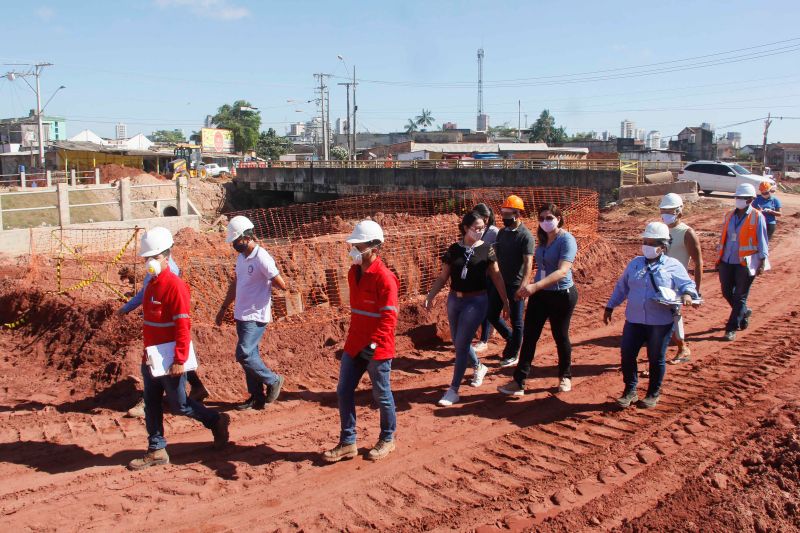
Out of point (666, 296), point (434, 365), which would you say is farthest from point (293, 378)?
point (666, 296)

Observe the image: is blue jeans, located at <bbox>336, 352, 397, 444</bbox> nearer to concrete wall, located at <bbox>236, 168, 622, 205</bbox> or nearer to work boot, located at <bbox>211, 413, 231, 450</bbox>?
work boot, located at <bbox>211, 413, 231, 450</bbox>

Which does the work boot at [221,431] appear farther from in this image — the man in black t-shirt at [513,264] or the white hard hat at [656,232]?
the white hard hat at [656,232]

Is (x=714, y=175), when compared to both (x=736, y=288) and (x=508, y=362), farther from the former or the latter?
(x=508, y=362)

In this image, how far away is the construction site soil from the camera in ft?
13.3

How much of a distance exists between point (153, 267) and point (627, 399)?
3995 millimetres

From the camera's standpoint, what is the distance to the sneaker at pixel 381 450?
4.79 metres

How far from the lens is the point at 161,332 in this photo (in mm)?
4746

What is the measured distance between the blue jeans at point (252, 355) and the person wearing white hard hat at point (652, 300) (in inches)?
122

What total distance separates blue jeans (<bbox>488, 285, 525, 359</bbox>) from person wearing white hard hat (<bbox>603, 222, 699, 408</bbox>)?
1297 millimetres

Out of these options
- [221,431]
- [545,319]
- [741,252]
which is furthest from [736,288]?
[221,431]

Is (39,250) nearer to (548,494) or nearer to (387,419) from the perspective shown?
(387,419)

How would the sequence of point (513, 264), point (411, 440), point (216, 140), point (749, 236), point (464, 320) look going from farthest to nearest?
point (216, 140) → point (749, 236) → point (513, 264) → point (464, 320) → point (411, 440)

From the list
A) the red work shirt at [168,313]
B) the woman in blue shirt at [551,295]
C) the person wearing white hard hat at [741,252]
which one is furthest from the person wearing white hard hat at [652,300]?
the red work shirt at [168,313]

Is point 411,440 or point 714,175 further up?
point 714,175
